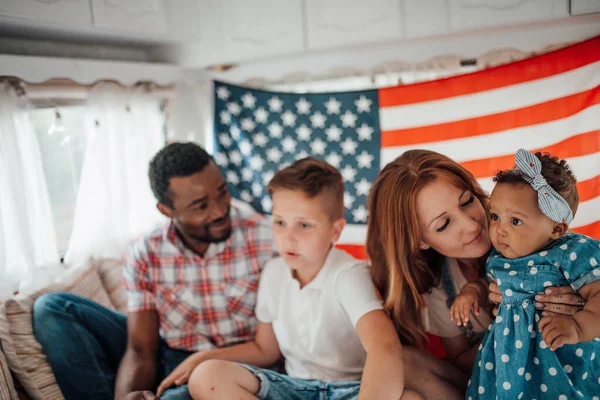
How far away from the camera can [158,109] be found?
2.69 metres

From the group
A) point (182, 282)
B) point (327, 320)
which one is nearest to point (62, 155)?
point (182, 282)

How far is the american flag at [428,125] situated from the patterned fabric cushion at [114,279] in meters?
0.66

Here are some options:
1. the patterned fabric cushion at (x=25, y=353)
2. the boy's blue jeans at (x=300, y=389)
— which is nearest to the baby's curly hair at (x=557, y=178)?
the boy's blue jeans at (x=300, y=389)

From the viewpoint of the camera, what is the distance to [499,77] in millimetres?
1996

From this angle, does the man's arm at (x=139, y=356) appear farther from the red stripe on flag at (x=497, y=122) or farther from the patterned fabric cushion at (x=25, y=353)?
the red stripe on flag at (x=497, y=122)

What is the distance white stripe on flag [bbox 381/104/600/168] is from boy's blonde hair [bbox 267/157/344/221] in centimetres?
63

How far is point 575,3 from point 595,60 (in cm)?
20

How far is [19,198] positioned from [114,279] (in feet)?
1.80

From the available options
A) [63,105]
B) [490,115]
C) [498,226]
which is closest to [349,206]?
[490,115]

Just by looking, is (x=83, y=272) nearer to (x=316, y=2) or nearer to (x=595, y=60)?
(x=316, y=2)

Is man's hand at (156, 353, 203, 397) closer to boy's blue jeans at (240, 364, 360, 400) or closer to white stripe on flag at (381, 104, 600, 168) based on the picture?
boy's blue jeans at (240, 364, 360, 400)

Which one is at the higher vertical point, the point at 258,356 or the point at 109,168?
Answer: the point at 109,168

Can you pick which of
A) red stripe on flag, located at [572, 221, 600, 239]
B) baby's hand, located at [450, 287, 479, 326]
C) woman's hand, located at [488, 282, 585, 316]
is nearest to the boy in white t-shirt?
baby's hand, located at [450, 287, 479, 326]

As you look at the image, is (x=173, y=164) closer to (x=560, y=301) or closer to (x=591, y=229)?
(x=560, y=301)
